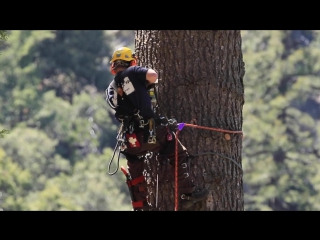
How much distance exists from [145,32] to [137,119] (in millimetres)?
867

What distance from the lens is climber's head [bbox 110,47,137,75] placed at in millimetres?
7078

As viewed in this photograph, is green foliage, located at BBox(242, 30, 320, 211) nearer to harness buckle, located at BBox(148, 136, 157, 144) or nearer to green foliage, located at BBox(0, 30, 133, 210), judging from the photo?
green foliage, located at BBox(0, 30, 133, 210)

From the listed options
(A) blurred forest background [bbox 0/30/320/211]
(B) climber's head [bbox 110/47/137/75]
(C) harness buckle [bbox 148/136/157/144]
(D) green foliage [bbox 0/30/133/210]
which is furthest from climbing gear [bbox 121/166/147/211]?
(A) blurred forest background [bbox 0/30/320/211]

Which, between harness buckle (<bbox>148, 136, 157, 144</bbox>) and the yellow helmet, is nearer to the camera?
harness buckle (<bbox>148, 136, 157, 144</bbox>)

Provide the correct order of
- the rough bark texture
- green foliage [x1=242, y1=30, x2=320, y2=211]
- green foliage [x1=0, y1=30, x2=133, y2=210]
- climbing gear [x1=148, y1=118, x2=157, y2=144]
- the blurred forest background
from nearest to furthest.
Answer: climbing gear [x1=148, y1=118, x2=157, y2=144] < the rough bark texture < green foliage [x1=0, y1=30, x2=133, y2=210] < the blurred forest background < green foliage [x1=242, y1=30, x2=320, y2=211]

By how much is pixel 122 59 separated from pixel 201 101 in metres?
0.77

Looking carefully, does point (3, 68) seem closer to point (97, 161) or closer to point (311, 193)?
point (97, 161)

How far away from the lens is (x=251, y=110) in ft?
95.9

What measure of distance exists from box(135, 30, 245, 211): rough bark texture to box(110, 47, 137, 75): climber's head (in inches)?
11.6

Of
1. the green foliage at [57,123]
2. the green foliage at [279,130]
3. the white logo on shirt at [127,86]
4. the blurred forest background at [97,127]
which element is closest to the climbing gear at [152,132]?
the white logo on shirt at [127,86]

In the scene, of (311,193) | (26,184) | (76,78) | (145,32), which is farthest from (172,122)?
(76,78)

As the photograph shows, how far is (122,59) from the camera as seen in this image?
23.3 ft

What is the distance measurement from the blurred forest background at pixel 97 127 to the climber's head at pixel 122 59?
15.2m

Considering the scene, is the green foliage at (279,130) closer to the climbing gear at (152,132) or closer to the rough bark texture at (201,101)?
the rough bark texture at (201,101)
